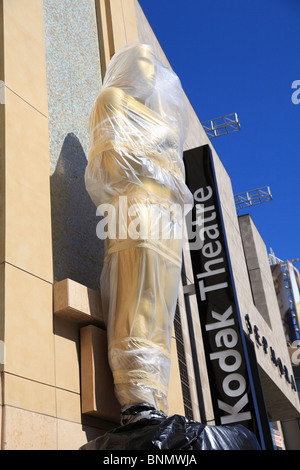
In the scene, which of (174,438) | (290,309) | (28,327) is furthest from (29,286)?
(290,309)

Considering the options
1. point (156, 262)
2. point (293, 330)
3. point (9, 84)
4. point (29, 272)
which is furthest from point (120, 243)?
point (293, 330)

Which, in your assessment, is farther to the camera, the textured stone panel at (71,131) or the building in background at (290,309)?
the building in background at (290,309)

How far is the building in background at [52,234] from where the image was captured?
580 cm

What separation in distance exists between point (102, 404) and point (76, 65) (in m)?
4.65

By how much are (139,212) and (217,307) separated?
3460 millimetres

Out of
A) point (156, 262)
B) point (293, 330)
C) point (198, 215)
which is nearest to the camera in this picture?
point (156, 262)

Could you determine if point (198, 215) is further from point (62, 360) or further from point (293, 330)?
point (293, 330)

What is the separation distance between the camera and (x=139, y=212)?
6.87 m

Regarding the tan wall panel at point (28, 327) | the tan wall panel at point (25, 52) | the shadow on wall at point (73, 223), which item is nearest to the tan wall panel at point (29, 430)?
the tan wall panel at point (28, 327)

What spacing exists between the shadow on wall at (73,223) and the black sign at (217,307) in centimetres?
267

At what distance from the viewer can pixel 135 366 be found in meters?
6.29

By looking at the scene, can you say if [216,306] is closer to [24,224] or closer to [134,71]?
[134,71]

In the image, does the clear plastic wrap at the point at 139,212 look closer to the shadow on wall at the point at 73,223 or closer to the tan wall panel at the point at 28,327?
the shadow on wall at the point at 73,223

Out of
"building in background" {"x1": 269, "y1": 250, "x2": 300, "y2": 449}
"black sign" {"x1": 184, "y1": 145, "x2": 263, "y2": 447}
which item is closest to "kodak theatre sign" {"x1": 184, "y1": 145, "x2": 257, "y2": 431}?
"black sign" {"x1": 184, "y1": 145, "x2": 263, "y2": 447}
